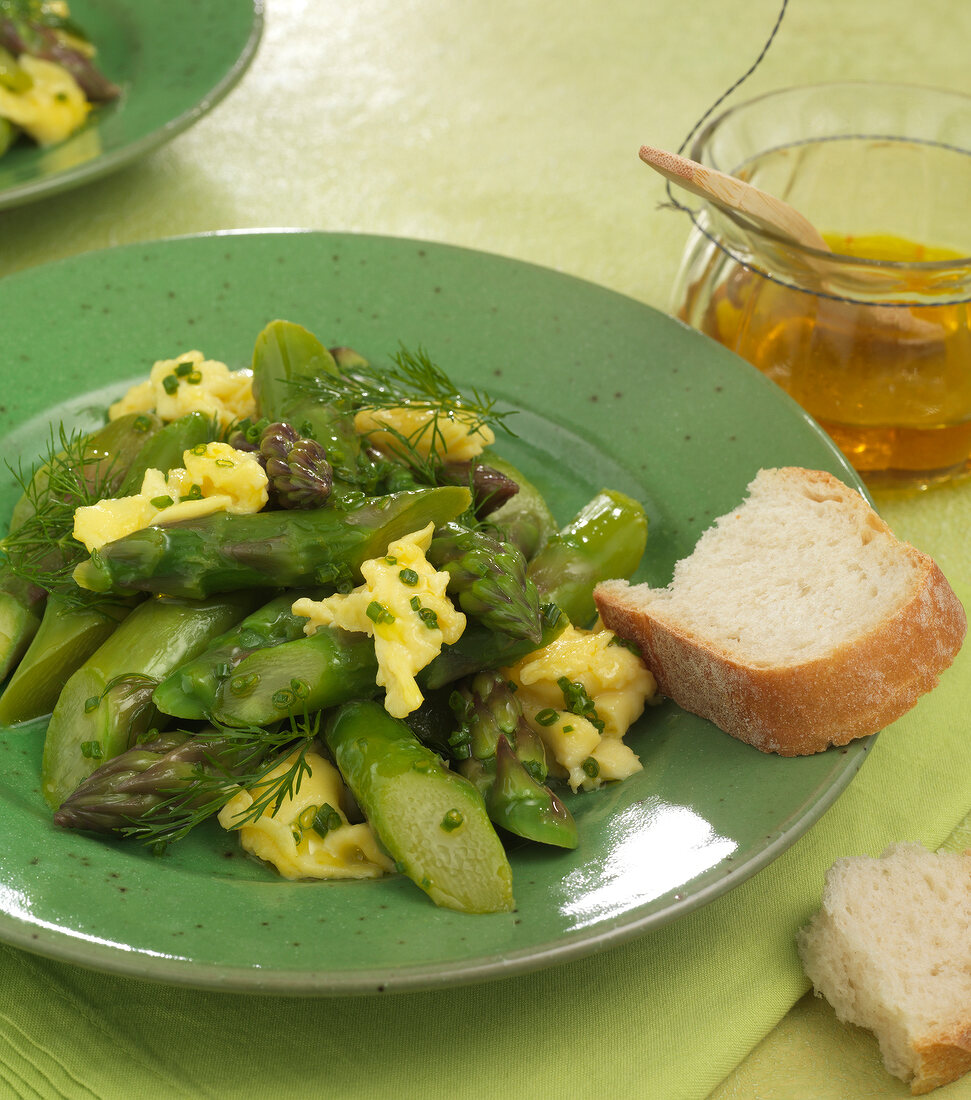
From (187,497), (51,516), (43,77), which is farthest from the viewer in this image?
(43,77)

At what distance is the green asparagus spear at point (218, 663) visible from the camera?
8.61 feet

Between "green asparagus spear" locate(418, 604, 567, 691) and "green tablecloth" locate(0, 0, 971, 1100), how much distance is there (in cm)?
69

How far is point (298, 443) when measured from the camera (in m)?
2.94

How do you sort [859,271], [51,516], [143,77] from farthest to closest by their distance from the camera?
[143,77]
[859,271]
[51,516]

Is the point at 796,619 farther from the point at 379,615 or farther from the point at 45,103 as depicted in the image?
the point at 45,103

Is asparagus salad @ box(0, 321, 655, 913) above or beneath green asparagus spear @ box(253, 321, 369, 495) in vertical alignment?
beneath

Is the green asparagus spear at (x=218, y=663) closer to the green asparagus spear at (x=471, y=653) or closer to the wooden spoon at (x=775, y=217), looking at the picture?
the green asparagus spear at (x=471, y=653)

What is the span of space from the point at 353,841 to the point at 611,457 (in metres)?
1.58

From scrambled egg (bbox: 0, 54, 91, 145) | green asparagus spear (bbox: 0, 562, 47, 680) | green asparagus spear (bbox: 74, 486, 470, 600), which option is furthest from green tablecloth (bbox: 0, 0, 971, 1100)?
green asparagus spear (bbox: 74, 486, 470, 600)

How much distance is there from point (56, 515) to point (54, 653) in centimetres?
43

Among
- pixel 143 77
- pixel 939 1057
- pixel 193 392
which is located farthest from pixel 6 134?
pixel 939 1057

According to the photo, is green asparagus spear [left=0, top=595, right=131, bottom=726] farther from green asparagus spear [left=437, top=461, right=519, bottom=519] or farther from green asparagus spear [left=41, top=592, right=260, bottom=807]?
green asparagus spear [left=437, top=461, right=519, bottom=519]

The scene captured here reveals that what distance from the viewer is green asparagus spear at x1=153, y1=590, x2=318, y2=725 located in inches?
103

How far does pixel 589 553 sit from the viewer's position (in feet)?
10.6
